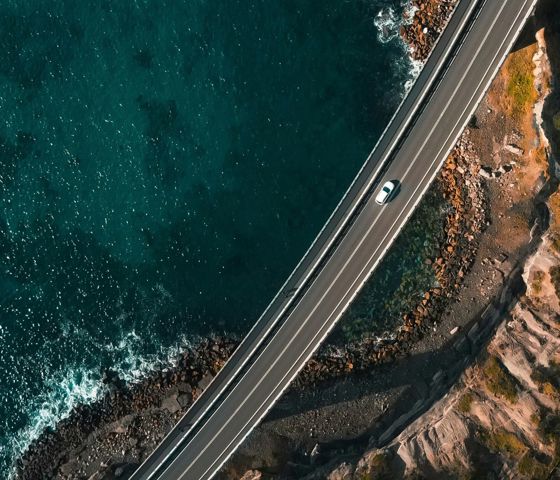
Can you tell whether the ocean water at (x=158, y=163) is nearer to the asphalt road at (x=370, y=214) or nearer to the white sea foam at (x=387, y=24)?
the white sea foam at (x=387, y=24)

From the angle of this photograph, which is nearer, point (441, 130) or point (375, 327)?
point (441, 130)

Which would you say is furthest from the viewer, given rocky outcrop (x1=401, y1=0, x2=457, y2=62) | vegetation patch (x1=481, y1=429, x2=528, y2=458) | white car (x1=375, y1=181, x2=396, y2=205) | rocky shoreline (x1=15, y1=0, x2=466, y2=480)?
rocky outcrop (x1=401, y1=0, x2=457, y2=62)

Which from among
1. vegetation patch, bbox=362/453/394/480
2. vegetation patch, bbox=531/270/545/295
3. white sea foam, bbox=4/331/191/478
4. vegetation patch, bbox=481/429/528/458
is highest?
vegetation patch, bbox=531/270/545/295

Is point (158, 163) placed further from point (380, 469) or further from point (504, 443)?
point (504, 443)

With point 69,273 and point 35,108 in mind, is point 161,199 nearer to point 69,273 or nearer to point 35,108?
point 69,273

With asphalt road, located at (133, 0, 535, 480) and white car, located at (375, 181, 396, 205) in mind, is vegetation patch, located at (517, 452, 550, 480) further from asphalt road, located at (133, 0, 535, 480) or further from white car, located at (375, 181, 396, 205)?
white car, located at (375, 181, 396, 205)

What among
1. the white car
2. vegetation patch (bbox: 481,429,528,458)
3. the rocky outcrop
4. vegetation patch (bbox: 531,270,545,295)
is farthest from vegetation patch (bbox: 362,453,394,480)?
the rocky outcrop

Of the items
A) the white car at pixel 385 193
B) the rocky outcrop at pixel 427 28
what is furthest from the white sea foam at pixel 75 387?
the rocky outcrop at pixel 427 28

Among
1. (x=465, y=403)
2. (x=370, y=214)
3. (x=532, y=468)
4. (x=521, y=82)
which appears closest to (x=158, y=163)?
(x=370, y=214)

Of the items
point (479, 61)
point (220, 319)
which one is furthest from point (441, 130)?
point (220, 319)
